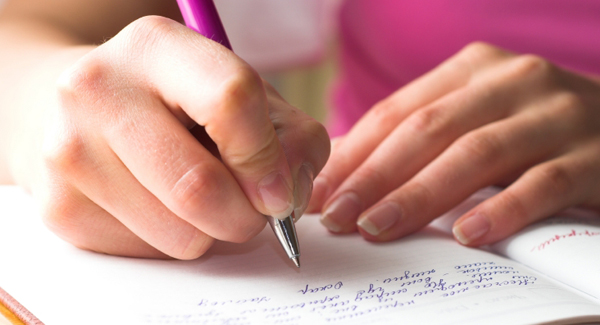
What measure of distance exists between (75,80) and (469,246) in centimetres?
37

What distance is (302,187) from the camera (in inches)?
15.5

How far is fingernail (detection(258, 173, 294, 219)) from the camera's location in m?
0.36

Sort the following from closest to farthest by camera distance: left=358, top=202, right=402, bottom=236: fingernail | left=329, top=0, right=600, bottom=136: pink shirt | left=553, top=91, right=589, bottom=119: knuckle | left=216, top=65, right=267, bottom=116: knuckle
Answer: left=216, top=65, right=267, bottom=116: knuckle, left=358, top=202, right=402, bottom=236: fingernail, left=553, top=91, right=589, bottom=119: knuckle, left=329, top=0, right=600, bottom=136: pink shirt

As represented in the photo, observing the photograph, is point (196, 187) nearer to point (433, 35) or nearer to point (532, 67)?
point (532, 67)

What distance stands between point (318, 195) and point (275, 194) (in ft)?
0.67

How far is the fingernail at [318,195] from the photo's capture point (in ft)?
1.84

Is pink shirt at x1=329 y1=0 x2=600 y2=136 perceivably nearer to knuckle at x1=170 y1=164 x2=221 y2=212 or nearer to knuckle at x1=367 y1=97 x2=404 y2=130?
knuckle at x1=367 y1=97 x2=404 y2=130

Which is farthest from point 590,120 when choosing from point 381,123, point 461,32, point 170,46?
point 170,46

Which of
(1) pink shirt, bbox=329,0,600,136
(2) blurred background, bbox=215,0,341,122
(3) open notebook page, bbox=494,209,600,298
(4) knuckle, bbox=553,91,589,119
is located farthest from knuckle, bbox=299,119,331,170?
(2) blurred background, bbox=215,0,341,122

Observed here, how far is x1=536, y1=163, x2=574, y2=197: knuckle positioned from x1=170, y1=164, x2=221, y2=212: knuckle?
35cm

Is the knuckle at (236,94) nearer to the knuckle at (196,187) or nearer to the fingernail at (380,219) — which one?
the knuckle at (196,187)

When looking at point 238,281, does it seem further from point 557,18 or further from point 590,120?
point 557,18

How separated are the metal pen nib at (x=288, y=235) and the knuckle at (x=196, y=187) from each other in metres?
0.06

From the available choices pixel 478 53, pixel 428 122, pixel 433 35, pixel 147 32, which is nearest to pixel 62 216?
pixel 147 32
